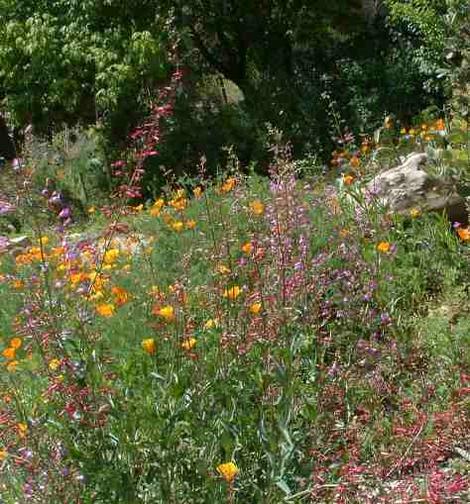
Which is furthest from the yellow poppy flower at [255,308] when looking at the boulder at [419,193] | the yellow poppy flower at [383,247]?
the boulder at [419,193]

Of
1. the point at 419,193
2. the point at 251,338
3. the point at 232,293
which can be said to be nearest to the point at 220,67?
the point at 419,193

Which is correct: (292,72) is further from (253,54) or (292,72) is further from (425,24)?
(425,24)

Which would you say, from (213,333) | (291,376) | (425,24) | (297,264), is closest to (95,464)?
(291,376)

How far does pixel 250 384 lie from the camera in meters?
3.13

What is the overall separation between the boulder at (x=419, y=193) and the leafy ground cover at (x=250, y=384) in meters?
0.75

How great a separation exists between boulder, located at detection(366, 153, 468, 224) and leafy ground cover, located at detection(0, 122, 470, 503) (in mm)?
748

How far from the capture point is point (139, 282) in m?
4.74

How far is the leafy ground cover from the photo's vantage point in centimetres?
278

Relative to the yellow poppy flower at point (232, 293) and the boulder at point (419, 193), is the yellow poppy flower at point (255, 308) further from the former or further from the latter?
the boulder at point (419, 193)

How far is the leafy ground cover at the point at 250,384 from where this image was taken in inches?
109

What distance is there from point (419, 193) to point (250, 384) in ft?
8.51

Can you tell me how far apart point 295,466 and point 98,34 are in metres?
8.94

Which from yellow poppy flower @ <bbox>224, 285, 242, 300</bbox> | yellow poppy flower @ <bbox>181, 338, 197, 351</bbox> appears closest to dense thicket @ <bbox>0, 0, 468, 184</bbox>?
yellow poppy flower @ <bbox>224, 285, 242, 300</bbox>

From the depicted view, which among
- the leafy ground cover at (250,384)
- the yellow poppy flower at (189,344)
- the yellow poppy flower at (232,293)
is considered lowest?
the leafy ground cover at (250,384)
